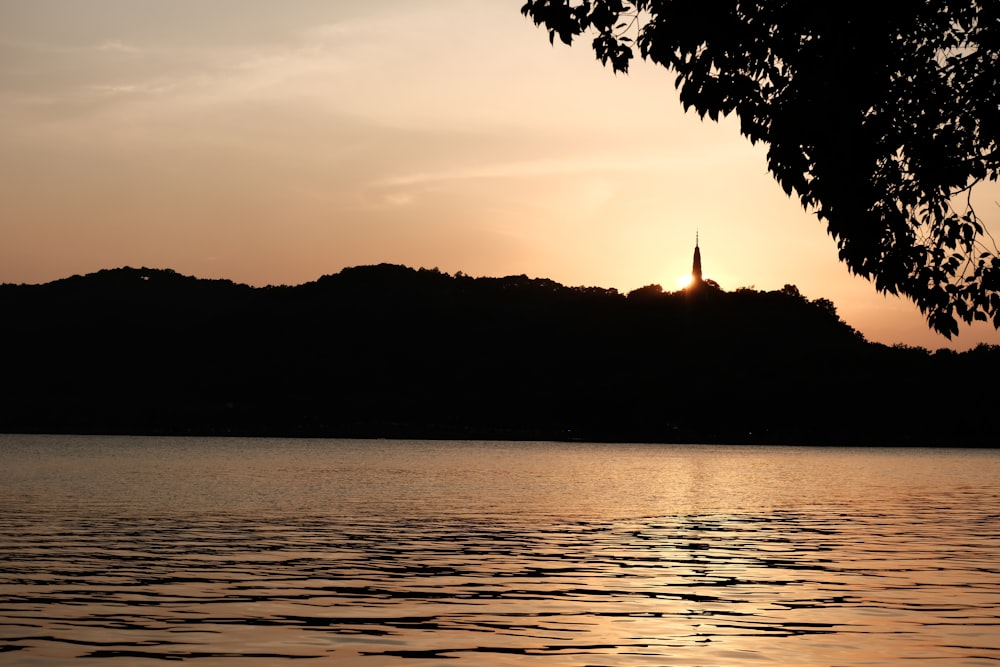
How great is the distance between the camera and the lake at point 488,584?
845 inches

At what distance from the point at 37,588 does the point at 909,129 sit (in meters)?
20.9

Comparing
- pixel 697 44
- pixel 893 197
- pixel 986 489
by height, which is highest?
pixel 697 44

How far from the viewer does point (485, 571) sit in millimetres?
34406

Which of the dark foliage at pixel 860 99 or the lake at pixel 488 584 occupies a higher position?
the dark foliage at pixel 860 99

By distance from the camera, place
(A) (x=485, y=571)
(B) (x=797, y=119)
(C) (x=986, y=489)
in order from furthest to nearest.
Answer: (C) (x=986, y=489), (A) (x=485, y=571), (B) (x=797, y=119)

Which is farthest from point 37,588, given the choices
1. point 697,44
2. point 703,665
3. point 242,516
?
point 242,516

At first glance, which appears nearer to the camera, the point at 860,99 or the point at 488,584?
the point at 860,99

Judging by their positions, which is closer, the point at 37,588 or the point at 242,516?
the point at 37,588

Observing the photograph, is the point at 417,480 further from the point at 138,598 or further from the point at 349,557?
the point at 138,598

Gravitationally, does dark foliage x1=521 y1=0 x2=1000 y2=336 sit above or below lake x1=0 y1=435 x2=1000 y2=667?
above

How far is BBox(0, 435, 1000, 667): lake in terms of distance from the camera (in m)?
21.5

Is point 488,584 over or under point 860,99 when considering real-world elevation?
under

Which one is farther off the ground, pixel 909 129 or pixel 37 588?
pixel 909 129

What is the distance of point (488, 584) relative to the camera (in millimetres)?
31266
